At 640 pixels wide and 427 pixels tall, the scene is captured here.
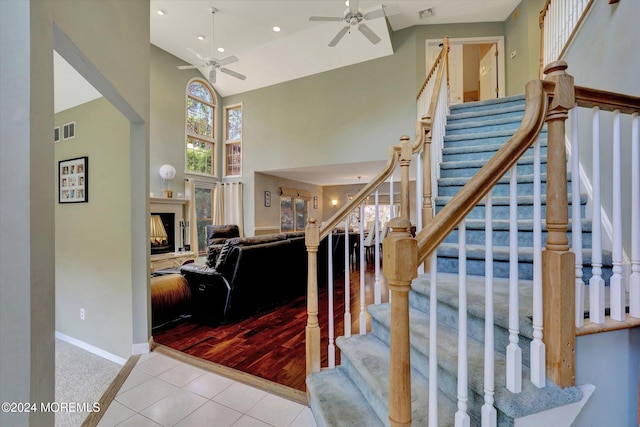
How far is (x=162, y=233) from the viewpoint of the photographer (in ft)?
18.5

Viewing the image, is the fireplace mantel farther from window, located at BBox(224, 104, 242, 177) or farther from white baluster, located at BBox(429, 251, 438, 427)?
white baluster, located at BBox(429, 251, 438, 427)

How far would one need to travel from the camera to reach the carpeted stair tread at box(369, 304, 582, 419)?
91 cm

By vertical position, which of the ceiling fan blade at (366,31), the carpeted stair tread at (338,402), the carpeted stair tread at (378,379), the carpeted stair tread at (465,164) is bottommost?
the carpeted stair tread at (338,402)

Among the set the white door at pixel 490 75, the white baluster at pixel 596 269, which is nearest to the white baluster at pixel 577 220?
the white baluster at pixel 596 269

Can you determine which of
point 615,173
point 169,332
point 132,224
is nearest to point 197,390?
point 169,332

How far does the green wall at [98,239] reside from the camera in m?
2.56

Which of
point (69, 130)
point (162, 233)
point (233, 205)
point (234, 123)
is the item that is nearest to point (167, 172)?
point (162, 233)

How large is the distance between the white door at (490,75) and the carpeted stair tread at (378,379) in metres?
5.91

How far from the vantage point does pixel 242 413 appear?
1688 millimetres

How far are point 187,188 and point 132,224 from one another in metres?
4.36

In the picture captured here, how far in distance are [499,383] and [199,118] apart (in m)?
7.92

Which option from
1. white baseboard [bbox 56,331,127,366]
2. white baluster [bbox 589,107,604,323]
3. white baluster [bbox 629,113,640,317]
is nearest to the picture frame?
white baseboard [bbox 56,331,127,366]

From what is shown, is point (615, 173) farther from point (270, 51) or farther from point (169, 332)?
point (270, 51)

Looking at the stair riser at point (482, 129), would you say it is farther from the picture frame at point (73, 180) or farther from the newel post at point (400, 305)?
the picture frame at point (73, 180)
